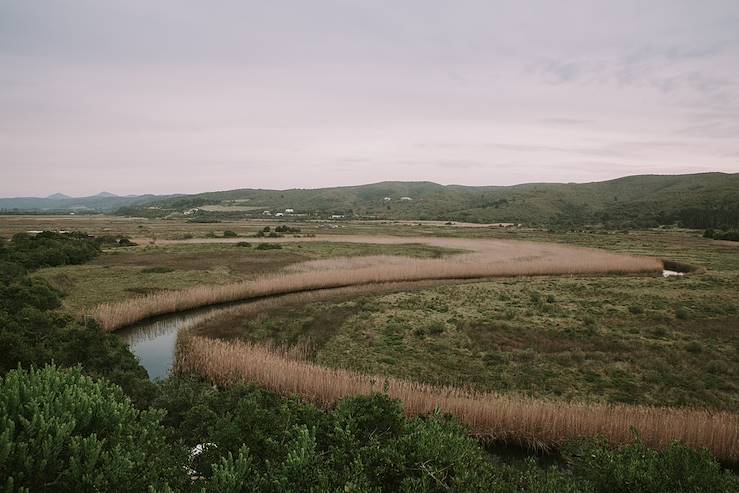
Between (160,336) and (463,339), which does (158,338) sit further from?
(463,339)

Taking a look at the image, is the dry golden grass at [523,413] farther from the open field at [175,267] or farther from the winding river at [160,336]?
the open field at [175,267]

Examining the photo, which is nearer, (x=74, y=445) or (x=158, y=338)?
(x=74, y=445)

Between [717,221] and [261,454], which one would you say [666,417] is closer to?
[261,454]

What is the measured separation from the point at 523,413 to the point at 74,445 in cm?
1195

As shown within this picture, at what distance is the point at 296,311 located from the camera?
2755 cm

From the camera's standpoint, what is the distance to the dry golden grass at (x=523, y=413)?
12445 mm

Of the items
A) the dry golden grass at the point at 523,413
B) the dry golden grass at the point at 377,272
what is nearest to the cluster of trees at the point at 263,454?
the dry golden grass at the point at 523,413

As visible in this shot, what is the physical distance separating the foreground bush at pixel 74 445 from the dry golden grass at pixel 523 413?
6004 mm

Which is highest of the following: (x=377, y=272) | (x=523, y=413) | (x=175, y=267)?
(x=175, y=267)

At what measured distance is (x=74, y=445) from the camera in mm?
5625

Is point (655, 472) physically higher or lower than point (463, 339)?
higher

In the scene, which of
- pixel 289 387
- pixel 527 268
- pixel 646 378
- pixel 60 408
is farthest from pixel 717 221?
pixel 60 408

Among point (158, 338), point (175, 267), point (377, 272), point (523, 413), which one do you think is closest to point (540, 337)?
point (523, 413)

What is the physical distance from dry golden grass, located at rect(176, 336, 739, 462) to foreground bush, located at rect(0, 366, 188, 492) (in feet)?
19.7
